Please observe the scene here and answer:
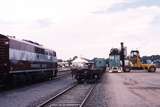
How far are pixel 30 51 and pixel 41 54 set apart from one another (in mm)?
5088

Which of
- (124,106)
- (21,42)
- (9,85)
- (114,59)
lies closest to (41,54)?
(21,42)

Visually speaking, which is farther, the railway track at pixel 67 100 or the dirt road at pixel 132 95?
the dirt road at pixel 132 95

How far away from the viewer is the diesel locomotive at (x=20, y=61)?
28562 millimetres

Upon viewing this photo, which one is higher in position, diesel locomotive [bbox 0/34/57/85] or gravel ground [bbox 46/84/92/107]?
diesel locomotive [bbox 0/34/57/85]

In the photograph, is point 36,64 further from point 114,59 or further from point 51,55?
point 114,59

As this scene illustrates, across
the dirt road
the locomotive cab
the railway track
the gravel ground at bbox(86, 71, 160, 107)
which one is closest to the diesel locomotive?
the locomotive cab

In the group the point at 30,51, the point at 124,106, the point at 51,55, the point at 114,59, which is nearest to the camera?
the point at 124,106

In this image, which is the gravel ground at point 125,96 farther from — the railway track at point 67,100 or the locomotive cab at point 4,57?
the locomotive cab at point 4,57

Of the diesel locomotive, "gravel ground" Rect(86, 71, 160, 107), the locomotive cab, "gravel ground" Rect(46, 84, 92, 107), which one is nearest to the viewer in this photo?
"gravel ground" Rect(86, 71, 160, 107)

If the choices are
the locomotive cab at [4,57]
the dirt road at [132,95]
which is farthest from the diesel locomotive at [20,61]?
the dirt road at [132,95]

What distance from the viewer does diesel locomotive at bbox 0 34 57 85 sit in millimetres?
28562

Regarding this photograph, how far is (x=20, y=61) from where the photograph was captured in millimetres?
31438

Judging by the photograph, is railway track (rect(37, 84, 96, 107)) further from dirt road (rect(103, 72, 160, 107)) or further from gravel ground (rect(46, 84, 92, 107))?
dirt road (rect(103, 72, 160, 107))

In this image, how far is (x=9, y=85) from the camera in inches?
1176
